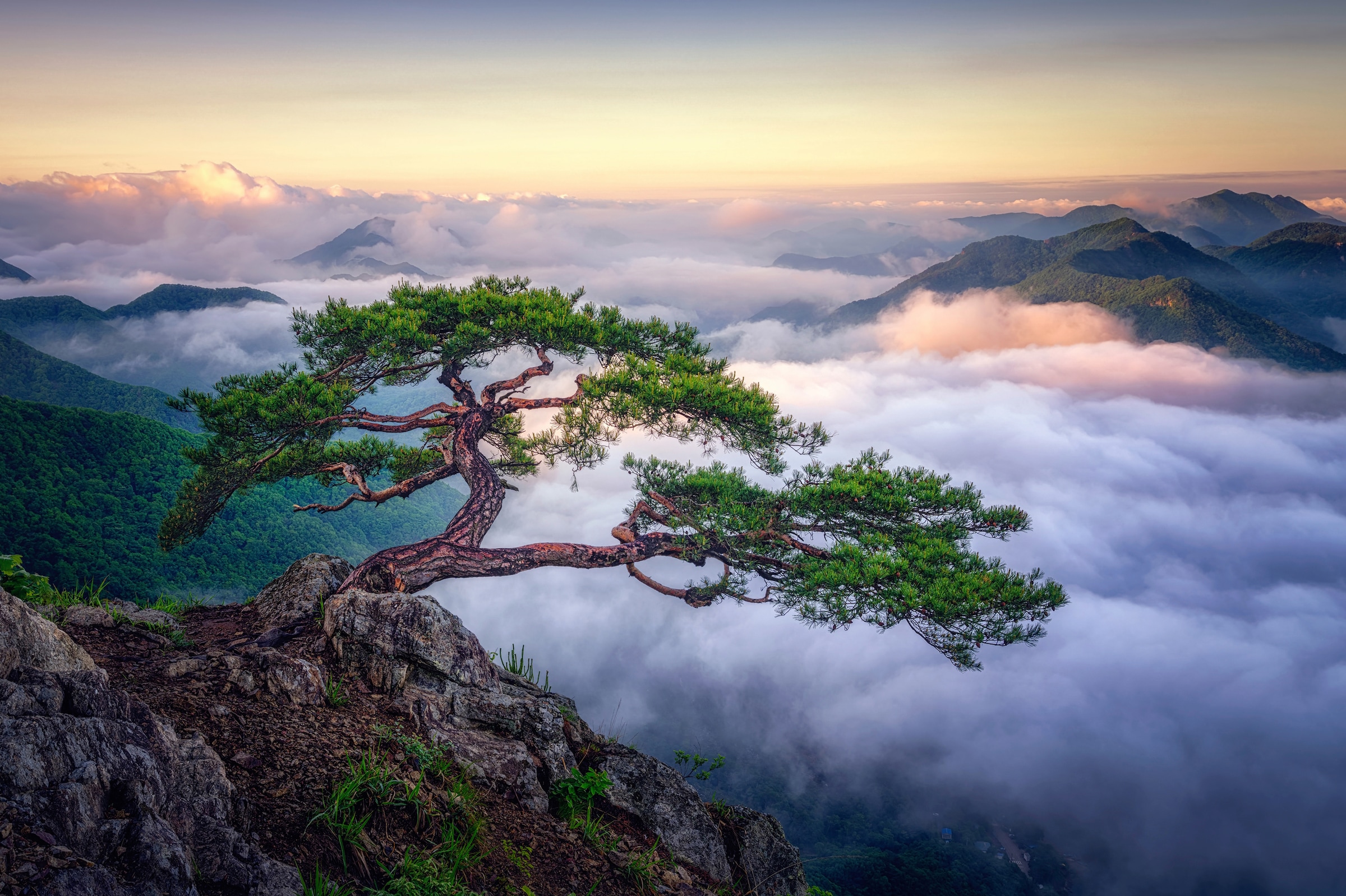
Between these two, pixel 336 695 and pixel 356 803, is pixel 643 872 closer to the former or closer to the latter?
pixel 356 803

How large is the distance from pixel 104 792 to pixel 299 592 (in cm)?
617

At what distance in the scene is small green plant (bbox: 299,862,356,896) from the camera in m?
4.61

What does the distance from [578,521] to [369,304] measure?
166606 mm

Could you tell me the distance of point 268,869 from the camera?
456 centimetres

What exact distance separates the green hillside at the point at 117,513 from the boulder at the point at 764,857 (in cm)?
4381

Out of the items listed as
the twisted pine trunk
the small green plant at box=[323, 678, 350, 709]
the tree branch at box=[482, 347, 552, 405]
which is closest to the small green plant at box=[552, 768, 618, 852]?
the small green plant at box=[323, 678, 350, 709]

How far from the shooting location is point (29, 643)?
17.9 feet

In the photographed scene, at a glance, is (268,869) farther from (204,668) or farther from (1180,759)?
(1180,759)

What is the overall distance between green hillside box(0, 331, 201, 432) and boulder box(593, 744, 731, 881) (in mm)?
130873

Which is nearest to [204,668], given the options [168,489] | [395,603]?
[395,603]

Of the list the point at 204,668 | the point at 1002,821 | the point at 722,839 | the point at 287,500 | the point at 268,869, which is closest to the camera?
the point at 268,869

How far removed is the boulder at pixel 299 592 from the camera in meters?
9.60

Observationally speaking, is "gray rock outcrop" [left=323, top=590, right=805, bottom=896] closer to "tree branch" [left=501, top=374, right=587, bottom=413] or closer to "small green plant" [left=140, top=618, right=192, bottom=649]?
"small green plant" [left=140, top=618, right=192, bottom=649]

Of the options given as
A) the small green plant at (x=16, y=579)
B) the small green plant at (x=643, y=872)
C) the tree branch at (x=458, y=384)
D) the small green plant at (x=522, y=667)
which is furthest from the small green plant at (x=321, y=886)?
Answer: the tree branch at (x=458, y=384)
